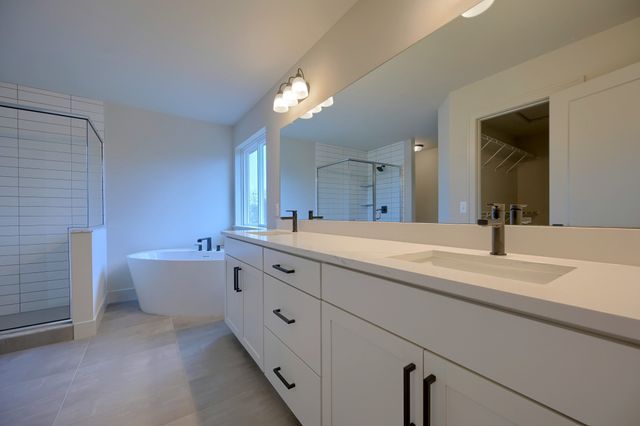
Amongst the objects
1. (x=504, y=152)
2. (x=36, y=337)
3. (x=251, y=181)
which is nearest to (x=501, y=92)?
(x=504, y=152)

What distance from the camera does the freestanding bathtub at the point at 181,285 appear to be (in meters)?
2.60

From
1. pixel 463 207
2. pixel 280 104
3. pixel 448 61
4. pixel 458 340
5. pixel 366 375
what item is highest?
pixel 280 104

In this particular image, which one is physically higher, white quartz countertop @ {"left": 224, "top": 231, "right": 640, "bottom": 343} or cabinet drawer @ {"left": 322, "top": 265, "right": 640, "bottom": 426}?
white quartz countertop @ {"left": 224, "top": 231, "right": 640, "bottom": 343}

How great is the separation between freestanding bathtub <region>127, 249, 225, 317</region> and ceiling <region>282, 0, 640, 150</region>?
1820mm

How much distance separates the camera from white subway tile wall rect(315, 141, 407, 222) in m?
1.45

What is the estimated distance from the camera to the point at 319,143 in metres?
2.01

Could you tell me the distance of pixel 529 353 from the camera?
45cm

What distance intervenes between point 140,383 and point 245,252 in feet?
3.13

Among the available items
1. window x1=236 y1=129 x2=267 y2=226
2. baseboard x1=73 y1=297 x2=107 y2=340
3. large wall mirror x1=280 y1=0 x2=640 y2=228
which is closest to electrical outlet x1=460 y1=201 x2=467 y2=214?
large wall mirror x1=280 y1=0 x2=640 y2=228

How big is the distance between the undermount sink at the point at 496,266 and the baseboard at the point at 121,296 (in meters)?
3.47

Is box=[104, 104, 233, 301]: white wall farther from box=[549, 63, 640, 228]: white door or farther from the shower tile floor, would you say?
box=[549, 63, 640, 228]: white door

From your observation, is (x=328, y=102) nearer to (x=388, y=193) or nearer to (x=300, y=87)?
(x=300, y=87)

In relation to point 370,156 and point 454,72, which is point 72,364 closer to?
point 370,156

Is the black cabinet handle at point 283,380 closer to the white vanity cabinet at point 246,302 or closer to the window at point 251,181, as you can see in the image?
the white vanity cabinet at point 246,302
